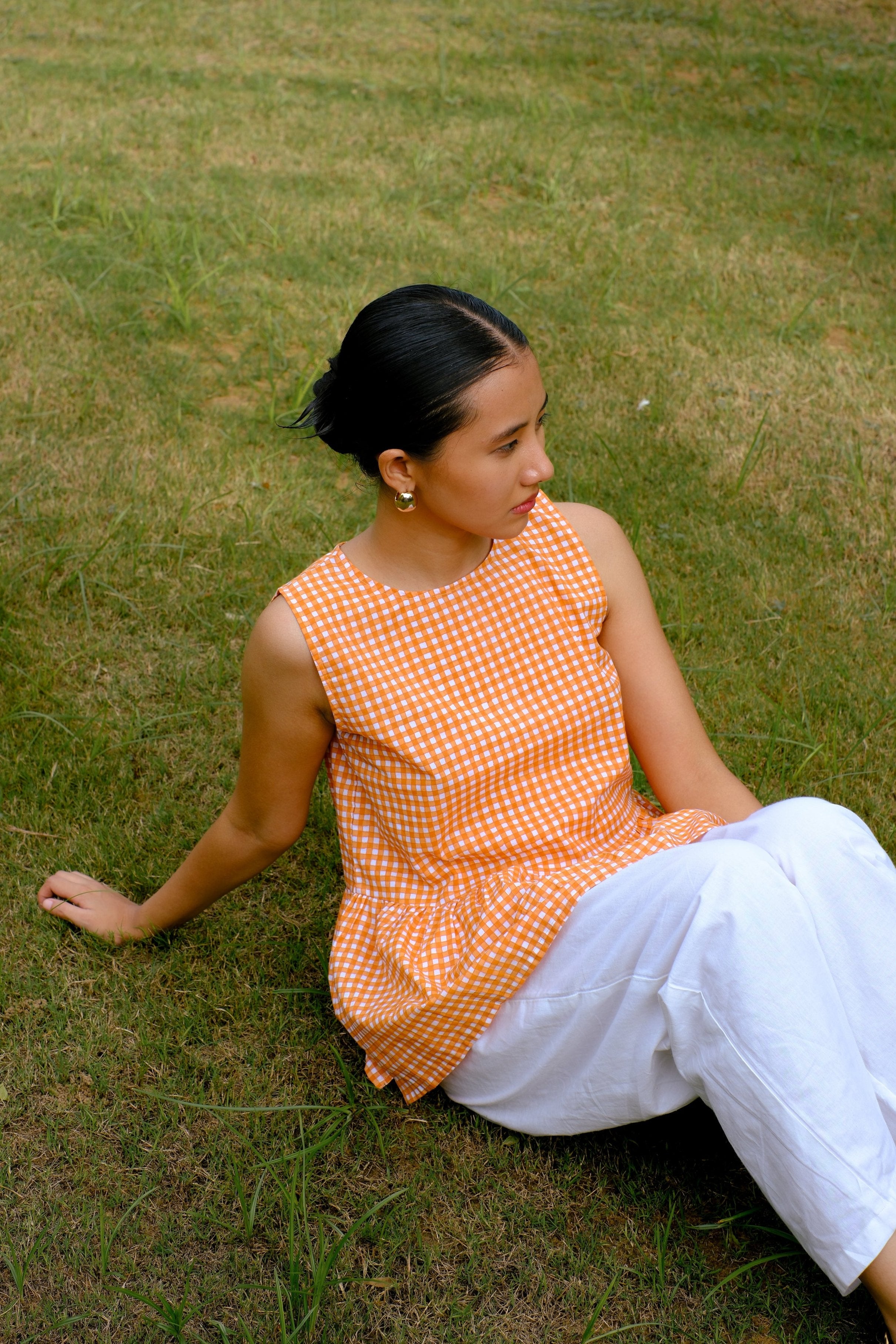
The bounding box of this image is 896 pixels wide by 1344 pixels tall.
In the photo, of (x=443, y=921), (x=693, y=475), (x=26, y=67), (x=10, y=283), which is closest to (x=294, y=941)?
(x=443, y=921)

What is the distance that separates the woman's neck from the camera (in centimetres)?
193

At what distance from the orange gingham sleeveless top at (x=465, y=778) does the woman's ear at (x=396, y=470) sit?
0.55 ft

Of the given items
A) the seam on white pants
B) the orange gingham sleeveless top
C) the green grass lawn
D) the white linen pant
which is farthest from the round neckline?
the seam on white pants

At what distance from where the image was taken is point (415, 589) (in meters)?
1.96

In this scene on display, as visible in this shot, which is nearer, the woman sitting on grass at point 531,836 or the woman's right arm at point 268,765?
the woman sitting on grass at point 531,836

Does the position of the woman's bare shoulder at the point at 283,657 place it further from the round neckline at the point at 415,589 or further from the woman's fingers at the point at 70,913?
the woman's fingers at the point at 70,913

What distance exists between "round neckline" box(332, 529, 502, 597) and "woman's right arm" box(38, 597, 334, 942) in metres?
0.12

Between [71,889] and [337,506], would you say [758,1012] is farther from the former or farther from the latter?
[337,506]

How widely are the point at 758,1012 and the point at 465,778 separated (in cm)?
56

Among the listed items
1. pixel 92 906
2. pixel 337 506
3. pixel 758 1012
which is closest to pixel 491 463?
pixel 758 1012

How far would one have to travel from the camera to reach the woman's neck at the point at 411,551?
1932 millimetres

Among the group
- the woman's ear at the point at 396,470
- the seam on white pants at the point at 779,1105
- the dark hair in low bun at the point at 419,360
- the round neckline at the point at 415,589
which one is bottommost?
the seam on white pants at the point at 779,1105

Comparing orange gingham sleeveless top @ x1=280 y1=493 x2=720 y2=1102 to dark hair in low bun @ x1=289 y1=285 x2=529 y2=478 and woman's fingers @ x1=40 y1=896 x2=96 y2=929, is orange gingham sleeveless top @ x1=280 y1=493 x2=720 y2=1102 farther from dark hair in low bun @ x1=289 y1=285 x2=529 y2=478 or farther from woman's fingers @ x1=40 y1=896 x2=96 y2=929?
woman's fingers @ x1=40 y1=896 x2=96 y2=929

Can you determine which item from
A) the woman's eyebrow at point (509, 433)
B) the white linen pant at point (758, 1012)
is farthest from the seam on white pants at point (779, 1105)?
the woman's eyebrow at point (509, 433)
